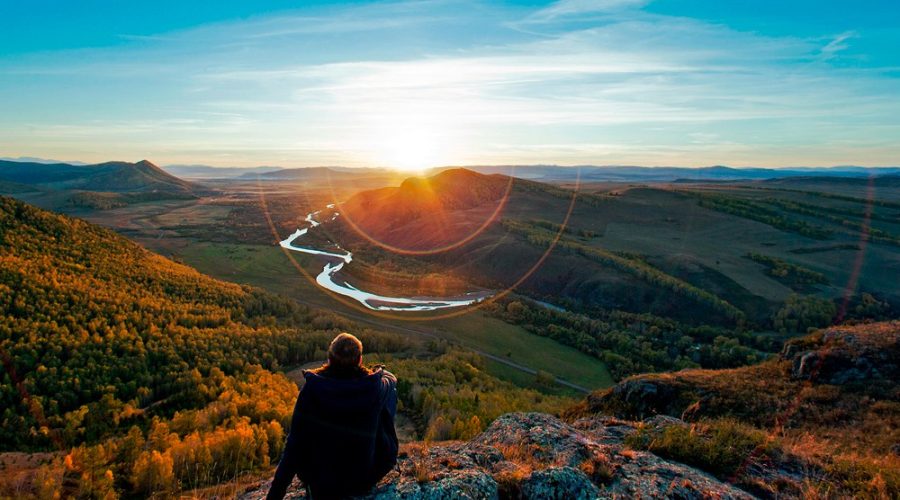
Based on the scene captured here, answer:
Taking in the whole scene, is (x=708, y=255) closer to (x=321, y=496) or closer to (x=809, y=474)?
(x=809, y=474)

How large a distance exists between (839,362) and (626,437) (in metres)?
11.6

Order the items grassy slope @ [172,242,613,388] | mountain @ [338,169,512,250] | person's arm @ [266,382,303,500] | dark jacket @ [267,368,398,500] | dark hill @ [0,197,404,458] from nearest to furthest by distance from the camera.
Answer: dark jacket @ [267,368,398,500] < person's arm @ [266,382,303,500] < dark hill @ [0,197,404,458] < grassy slope @ [172,242,613,388] < mountain @ [338,169,512,250]

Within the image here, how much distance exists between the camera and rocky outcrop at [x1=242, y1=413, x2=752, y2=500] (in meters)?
7.61

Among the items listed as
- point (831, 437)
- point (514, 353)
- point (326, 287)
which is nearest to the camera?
point (831, 437)

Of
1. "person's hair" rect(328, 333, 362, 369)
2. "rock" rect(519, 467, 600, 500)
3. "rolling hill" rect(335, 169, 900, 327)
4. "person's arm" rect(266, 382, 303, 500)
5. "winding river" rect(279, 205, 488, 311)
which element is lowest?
"winding river" rect(279, 205, 488, 311)

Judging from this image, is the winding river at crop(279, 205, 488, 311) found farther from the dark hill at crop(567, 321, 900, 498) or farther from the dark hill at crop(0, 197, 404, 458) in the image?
the dark hill at crop(567, 321, 900, 498)

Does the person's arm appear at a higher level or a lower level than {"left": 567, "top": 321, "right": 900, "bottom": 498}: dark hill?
higher

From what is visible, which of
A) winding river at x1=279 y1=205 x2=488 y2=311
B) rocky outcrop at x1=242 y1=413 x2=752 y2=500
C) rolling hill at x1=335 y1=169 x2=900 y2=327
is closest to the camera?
rocky outcrop at x1=242 y1=413 x2=752 y2=500

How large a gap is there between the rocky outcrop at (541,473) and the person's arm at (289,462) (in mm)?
938

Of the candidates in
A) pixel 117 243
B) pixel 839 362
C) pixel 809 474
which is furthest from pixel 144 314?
pixel 839 362

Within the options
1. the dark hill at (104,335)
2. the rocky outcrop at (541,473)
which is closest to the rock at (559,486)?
the rocky outcrop at (541,473)

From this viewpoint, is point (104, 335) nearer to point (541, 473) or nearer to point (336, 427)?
point (336, 427)

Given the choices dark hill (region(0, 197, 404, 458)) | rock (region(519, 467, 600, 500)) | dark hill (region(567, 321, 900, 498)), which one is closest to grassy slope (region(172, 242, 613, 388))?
dark hill (region(0, 197, 404, 458))

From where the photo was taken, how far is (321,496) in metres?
7.07
